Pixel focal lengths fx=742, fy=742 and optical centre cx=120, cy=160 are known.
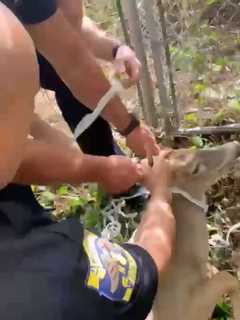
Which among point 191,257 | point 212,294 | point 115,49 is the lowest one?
point 212,294

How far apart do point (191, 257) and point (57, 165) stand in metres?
0.59

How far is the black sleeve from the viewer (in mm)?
2021

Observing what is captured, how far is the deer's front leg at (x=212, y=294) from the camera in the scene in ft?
7.41

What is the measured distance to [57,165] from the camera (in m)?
1.93

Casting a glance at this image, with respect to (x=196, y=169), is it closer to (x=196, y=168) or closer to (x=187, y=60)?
(x=196, y=168)

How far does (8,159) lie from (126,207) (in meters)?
1.38

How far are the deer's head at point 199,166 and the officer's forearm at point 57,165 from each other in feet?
1.22

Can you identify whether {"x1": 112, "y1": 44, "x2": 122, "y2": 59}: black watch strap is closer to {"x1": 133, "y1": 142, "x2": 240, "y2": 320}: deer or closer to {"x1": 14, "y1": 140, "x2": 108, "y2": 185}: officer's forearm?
{"x1": 133, "y1": 142, "x2": 240, "y2": 320}: deer

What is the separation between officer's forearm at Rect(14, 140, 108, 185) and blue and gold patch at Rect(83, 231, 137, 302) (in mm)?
463

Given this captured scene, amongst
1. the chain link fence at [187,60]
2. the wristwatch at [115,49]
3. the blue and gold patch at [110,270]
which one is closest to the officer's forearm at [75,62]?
the wristwatch at [115,49]

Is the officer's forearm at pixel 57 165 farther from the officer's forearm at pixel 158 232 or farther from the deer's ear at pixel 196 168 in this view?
the deer's ear at pixel 196 168

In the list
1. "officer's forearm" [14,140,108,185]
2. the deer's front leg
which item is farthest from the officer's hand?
the deer's front leg

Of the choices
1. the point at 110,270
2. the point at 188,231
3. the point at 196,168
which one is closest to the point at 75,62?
the point at 196,168

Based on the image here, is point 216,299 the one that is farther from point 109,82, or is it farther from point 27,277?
point 27,277
